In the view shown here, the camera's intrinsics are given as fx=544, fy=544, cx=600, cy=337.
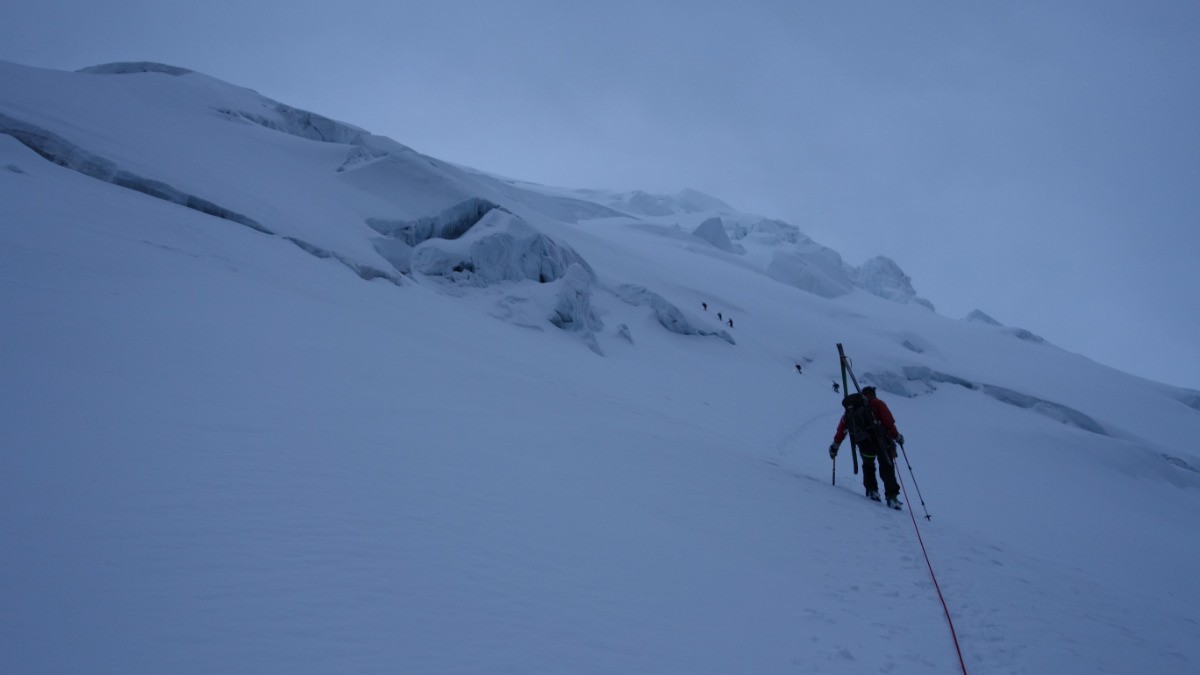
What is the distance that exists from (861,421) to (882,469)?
0.90 m

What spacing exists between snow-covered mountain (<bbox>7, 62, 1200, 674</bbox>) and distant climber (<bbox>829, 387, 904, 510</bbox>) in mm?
756

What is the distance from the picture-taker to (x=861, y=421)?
395 inches

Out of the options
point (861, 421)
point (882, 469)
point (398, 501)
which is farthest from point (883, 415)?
point (398, 501)

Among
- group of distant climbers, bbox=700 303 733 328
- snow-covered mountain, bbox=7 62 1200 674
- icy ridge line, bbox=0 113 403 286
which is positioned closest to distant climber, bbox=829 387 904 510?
snow-covered mountain, bbox=7 62 1200 674

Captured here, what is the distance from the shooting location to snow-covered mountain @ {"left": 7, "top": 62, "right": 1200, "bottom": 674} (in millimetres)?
3016

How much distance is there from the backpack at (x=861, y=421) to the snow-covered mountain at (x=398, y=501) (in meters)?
1.29

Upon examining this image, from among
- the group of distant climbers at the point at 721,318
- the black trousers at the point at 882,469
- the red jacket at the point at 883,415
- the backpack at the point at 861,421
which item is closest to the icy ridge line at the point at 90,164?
the backpack at the point at 861,421

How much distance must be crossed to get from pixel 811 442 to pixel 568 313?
1004 cm

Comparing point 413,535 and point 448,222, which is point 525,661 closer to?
point 413,535

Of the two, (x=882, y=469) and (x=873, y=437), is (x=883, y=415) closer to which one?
(x=873, y=437)

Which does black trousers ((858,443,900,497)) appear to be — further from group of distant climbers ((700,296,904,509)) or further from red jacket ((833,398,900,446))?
red jacket ((833,398,900,446))

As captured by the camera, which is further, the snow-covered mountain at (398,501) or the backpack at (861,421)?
the backpack at (861,421)

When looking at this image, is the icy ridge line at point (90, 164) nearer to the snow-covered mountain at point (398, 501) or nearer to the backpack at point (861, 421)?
the snow-covered mountain at point (398, 501)

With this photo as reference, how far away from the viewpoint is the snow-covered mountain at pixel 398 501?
3.02 metres
